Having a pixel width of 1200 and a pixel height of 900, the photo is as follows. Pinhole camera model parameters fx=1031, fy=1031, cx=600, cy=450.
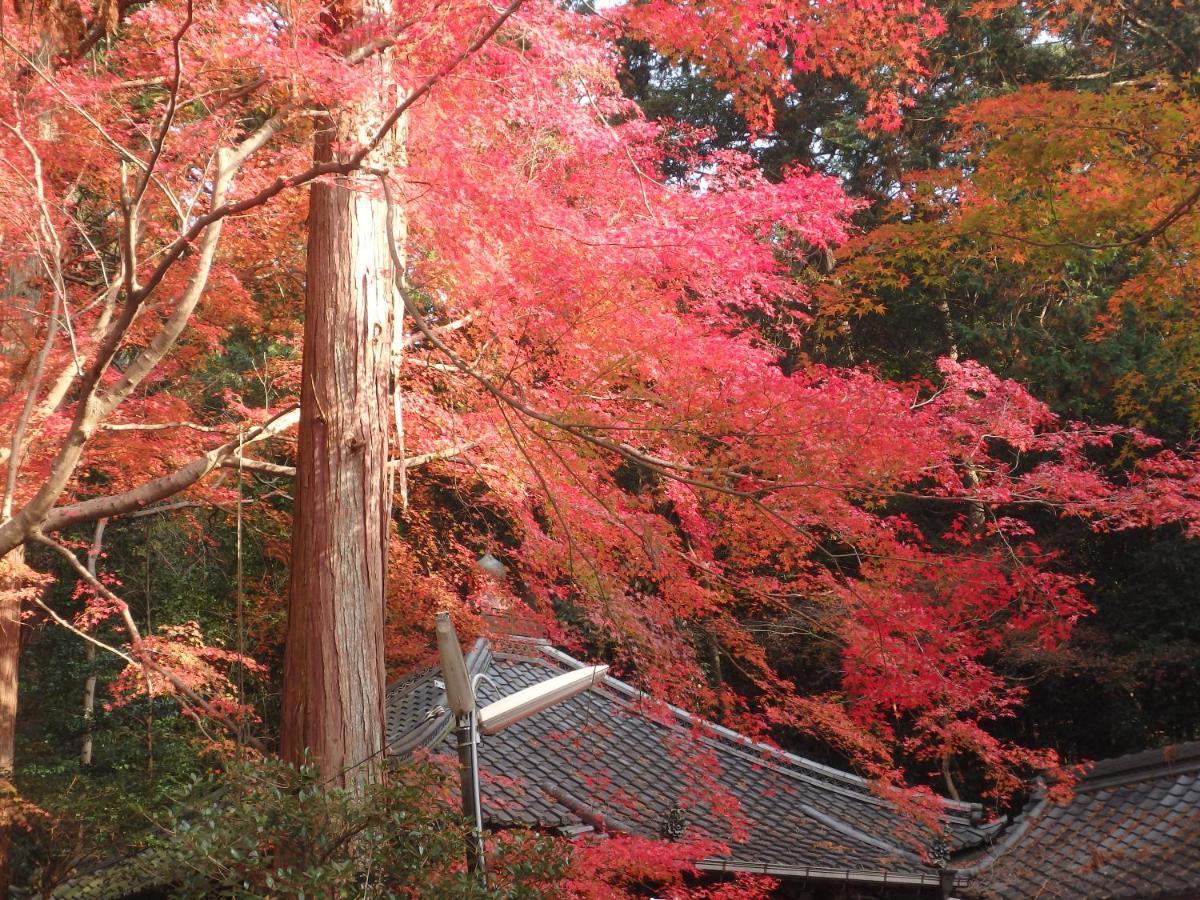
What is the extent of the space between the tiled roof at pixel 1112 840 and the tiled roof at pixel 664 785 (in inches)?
34.8

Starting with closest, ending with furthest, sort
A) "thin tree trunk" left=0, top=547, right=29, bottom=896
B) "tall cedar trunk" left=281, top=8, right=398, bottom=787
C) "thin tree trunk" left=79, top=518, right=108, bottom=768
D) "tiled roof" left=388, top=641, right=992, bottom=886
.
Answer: "tall cedar trunk" left=281, top=8, right=398, bottom=787, "thin tree trunk" left=0, top=547, right=29, bottom=896, "tiled roof" left=388, top=641, right=992, bottom=886, "thin tree trunk" left=79, top=518, right=108, bottom=768

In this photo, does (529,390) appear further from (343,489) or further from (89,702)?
(89,702)

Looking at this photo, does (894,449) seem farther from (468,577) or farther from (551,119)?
(468,577)

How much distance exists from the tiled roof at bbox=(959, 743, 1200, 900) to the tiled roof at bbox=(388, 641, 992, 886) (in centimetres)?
88

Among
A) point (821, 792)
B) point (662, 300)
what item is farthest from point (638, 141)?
point (821, 792)

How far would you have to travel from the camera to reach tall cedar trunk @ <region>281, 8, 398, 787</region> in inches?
171

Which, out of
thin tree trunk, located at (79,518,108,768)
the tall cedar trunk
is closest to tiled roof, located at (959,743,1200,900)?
the tall cedar trunk

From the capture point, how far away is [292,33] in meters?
5.18

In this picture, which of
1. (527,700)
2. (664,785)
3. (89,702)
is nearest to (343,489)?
(527,700)

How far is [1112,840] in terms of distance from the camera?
7.41m

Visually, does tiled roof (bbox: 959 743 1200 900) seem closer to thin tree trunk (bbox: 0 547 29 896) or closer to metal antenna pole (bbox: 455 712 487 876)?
metal antenna pole (bbox: 455 712 487 876)

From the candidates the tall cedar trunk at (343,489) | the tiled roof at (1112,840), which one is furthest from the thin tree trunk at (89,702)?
the tiled roof at (1112,840)

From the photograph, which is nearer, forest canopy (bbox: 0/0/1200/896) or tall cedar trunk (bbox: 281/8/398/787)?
tall cedar trunk (bbox: 281/8/398/787)

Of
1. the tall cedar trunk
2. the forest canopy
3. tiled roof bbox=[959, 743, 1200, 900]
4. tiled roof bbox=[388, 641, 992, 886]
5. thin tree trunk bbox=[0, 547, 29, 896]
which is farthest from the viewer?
tiled roof bbox=[388, 641, 992, 886]
